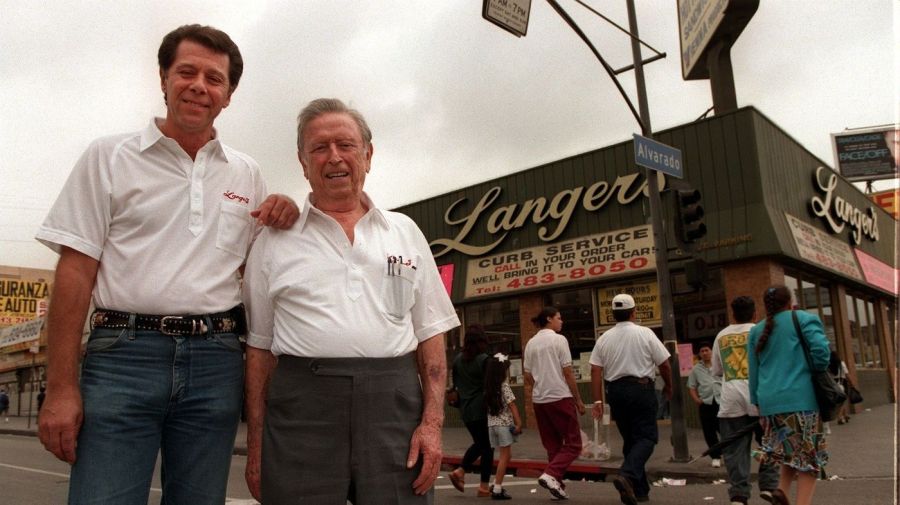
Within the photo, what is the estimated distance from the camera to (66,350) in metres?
2.18

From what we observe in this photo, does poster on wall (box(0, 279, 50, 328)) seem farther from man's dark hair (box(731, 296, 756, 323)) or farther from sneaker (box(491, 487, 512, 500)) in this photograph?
man's dark hair (box(731, 296, 756, 323))

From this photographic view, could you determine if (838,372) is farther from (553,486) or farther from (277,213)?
(277,213)

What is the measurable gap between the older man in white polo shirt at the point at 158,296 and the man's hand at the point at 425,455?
0.63 meters

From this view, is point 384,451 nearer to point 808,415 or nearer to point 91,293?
point 91,293

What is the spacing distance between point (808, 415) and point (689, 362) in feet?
A: 22.8

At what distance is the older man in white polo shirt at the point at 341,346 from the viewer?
240 centimetres

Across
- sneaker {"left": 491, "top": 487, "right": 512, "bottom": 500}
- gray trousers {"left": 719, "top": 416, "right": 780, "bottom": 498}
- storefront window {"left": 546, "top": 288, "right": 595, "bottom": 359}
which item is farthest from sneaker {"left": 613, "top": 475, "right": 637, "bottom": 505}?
storefront window {"left": 546, "top": 288, "right": 595, "bottom": 359}

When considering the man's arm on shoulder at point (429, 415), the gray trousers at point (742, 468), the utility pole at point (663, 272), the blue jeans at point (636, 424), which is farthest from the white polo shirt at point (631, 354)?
the man's arm on shoulder at point (429, 415)

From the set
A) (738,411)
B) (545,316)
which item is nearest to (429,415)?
(738,411)

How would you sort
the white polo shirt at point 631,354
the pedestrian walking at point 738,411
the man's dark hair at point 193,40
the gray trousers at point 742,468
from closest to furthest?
the man's dark hair at point 193,40 < the gray trousers at point 742,468 < the pedestrian walking at point 738,411 < the white polo shirt at point 631,354

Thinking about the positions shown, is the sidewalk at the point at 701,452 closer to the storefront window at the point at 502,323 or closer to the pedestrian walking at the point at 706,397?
the pedestrian walking at the point at 706,397

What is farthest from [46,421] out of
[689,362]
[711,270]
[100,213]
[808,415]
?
[711,270]

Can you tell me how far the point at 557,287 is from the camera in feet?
54.7

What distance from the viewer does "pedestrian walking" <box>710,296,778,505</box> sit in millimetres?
6336
